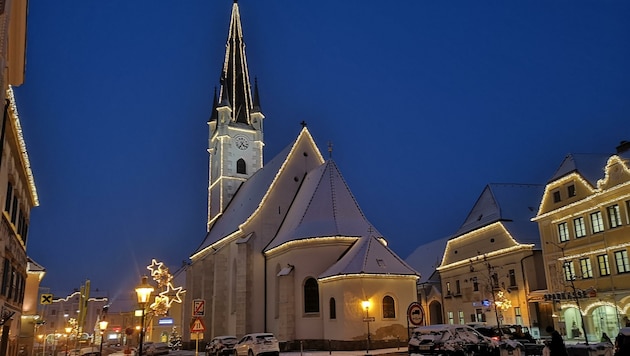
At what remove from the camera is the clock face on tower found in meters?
54.2

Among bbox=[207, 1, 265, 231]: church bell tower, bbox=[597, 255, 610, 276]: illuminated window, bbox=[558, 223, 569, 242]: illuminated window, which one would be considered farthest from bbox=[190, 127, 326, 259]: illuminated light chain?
bbox=[597, 255, 610, 276]: illuminated window

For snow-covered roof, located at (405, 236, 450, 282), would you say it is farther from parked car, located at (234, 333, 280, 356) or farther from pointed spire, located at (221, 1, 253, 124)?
parked car, located at (234, 333, 280, 356)

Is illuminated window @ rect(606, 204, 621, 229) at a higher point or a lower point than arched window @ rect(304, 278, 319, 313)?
higher

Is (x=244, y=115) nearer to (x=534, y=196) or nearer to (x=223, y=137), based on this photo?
(x=223, y=137)

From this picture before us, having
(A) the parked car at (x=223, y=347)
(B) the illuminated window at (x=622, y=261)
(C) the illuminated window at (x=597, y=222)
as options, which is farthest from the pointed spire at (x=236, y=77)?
(B) the illuminated window at (x=622, y=261)

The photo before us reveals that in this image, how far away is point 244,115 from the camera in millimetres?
55562

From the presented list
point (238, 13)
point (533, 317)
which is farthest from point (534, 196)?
point (238, 13)

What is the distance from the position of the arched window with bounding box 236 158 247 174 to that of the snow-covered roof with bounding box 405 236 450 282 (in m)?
22.8

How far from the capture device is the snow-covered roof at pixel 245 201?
1609 inches

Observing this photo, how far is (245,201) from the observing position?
4472cm

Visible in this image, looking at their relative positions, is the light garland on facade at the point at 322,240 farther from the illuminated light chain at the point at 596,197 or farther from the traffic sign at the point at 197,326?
the traffic sign at the point at 197,326

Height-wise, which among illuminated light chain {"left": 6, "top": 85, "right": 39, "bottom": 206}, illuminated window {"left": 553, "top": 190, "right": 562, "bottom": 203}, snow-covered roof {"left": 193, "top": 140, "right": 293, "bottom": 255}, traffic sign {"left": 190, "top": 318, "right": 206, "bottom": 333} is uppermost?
snow-covered roof {"left": 193, "top": 140, "right": 293, "bottom": 255}

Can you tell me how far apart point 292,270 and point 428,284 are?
2748 centimetres

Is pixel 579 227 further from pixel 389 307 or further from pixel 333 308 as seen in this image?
pixel 333 308
